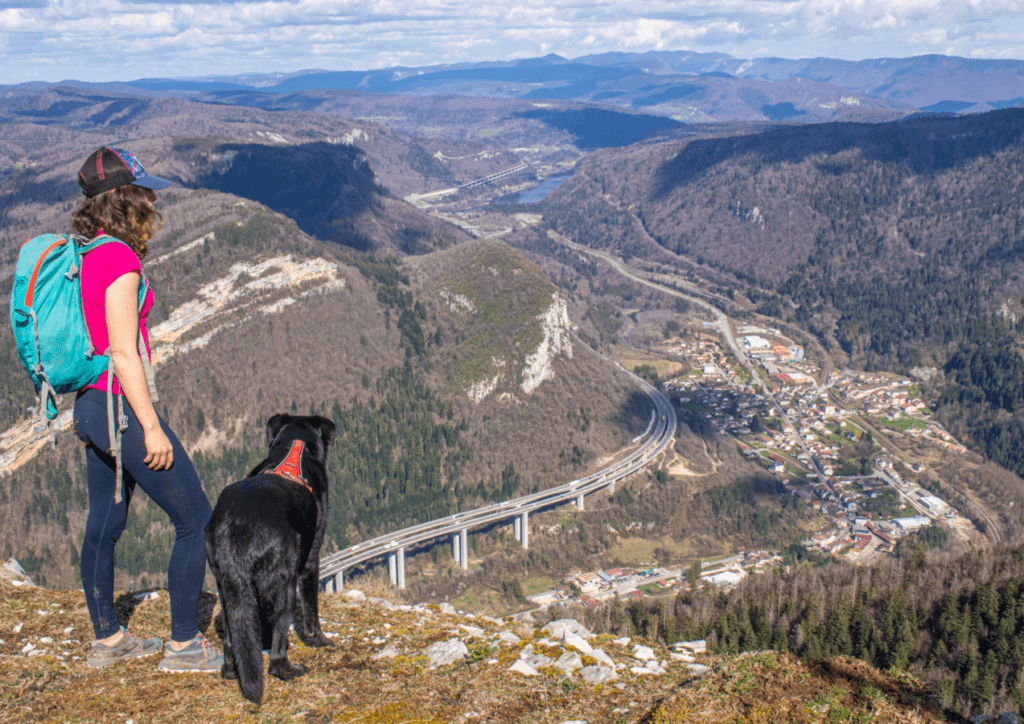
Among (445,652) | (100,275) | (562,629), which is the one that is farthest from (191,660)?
(562,629)

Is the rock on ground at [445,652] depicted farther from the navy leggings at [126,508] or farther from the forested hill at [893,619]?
the forested hill at [893,619]

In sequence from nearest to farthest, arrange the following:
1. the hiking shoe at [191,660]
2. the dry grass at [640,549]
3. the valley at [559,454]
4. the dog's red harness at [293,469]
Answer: the hiking shoe at [191,660], the dog's red harness at [293,469], the valley at [559,454], the dry grass at [640,549]

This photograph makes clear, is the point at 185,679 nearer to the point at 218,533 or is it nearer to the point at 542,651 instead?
the point at 218,533

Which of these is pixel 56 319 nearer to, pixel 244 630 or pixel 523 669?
pixel 244 630

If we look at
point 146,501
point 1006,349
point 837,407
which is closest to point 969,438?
point 837,407

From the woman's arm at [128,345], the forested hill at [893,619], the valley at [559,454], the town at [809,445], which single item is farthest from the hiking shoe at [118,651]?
the town at [809,445]
